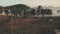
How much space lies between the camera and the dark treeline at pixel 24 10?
1538 mm

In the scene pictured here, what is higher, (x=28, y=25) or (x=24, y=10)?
(x=24, y=10)

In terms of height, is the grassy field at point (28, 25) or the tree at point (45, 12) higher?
the tree at point (45, 12)

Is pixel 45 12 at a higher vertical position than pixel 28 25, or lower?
higher

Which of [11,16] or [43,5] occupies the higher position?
[43,5]

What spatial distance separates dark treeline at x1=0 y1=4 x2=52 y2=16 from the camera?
1.54m

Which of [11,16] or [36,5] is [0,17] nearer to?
[11,16]

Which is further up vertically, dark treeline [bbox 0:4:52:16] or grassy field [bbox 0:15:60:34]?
dark treeline [bbox 0:4:52:16]

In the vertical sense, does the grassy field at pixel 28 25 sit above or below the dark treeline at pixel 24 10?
below

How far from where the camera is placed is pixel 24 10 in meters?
1.55

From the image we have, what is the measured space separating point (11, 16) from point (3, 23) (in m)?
0.12

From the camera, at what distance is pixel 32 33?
1541 mm

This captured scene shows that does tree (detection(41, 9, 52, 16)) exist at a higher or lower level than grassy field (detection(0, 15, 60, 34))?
higher

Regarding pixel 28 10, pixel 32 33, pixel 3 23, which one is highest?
pixel 28 10

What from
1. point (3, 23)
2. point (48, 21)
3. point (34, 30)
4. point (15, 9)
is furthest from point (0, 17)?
point (48, 21)
